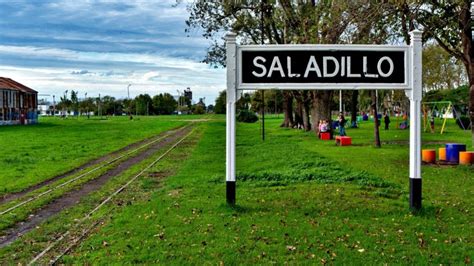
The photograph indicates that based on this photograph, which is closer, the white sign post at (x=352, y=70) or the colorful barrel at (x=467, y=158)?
the white sign post at (x=352, y=70)

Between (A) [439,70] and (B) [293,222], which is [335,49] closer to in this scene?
(B) [293,222]

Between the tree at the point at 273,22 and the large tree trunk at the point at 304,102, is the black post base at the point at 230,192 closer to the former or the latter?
the tree at the point at 273,22

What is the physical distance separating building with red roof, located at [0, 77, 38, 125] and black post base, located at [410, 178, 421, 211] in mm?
77099

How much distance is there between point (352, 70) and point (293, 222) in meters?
2.82

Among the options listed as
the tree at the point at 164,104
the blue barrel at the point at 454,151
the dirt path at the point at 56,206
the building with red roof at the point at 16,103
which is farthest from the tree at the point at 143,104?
the blue barrel at the point at 454,151

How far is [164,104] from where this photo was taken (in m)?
177

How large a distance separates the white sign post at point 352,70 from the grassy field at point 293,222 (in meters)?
1.39

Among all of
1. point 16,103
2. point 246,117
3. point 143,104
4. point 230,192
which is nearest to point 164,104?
point 143,104

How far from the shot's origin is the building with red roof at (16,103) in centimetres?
7981

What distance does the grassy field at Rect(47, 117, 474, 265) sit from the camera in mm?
7160

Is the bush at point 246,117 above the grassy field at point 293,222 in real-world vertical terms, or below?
above

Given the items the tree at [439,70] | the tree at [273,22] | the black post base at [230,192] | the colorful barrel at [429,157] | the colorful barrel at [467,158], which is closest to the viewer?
the black post base at [230,192]

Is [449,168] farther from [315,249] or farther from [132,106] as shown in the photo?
[132,106]

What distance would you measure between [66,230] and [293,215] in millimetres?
3720
